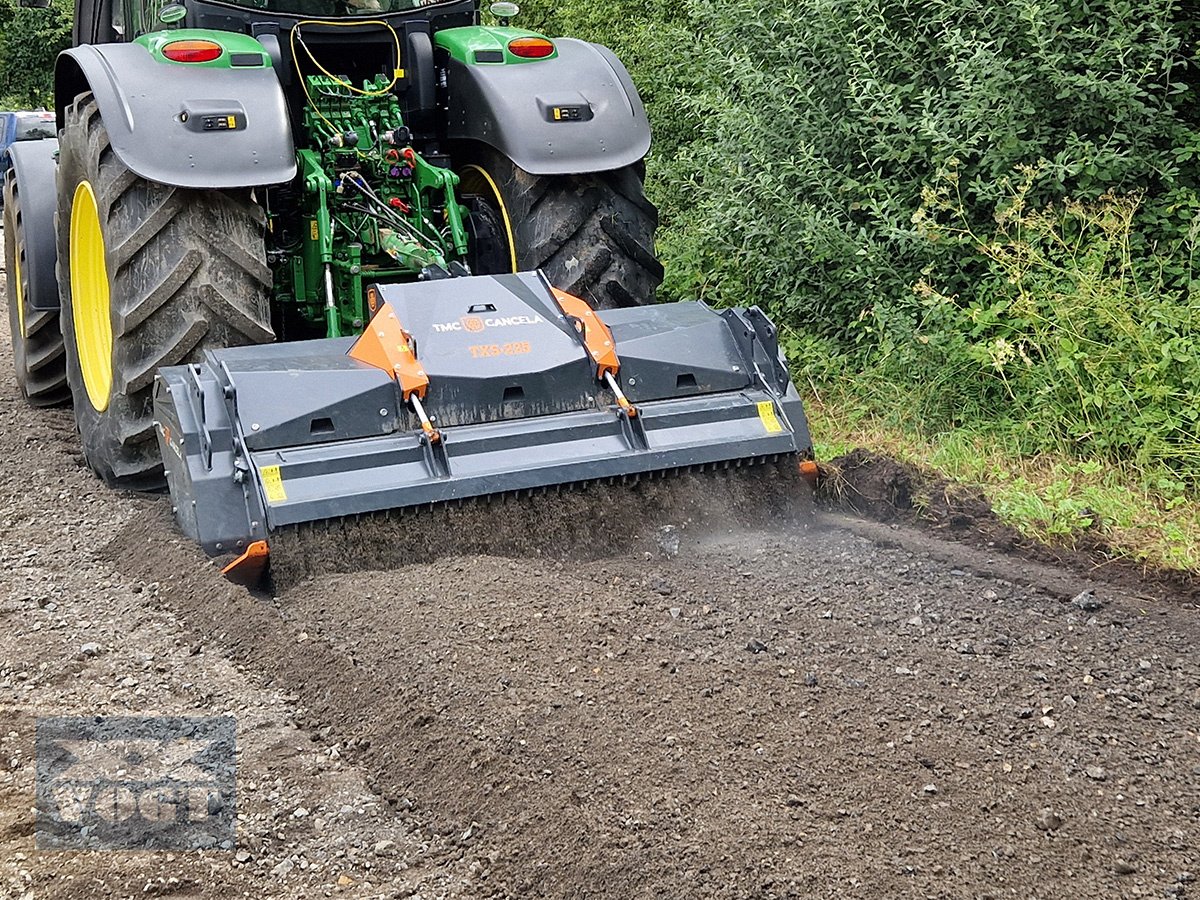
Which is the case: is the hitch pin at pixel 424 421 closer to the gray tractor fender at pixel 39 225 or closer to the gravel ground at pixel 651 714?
the gravel ground at pixel 651 714

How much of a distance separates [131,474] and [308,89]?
5.08ft

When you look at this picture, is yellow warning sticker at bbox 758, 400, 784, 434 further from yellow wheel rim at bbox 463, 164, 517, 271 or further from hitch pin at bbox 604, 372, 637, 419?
yellow wheel rim at bbox 463, 164, 517, 271

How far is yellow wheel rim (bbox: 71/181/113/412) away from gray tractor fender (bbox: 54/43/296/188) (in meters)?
0.67

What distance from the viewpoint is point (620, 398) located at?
429 centimetres

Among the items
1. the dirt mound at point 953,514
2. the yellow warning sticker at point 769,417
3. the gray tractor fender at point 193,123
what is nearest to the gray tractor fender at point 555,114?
the gray tractor fender at point 193,123

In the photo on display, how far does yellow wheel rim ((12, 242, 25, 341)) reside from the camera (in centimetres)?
623

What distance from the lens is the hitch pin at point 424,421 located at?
403 centimetres

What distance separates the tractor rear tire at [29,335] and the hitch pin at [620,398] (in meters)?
2.83

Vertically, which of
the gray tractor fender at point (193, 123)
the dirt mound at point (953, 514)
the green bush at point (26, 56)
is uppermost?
the gray tractor fender at point (193, 123)

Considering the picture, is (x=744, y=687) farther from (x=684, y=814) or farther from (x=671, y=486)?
(x=671, y=486)

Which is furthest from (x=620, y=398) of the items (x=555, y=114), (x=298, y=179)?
(x=298, y=179)

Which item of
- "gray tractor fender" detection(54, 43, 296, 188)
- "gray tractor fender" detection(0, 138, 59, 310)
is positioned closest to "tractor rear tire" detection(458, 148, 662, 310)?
"gray tractor fender" detection(54, 43, 296, 188)

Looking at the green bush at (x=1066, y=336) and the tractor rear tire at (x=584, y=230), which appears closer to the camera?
the green bush at (x=1066, y=336)

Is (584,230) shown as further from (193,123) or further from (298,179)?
(193,123)
